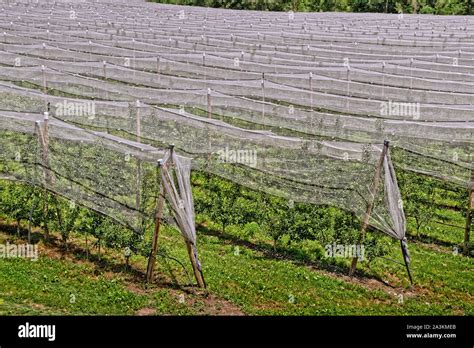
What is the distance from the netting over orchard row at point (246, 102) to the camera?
19.9m

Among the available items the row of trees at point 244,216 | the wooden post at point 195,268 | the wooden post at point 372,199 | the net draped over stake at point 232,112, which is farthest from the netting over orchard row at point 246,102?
the wooden post at point 195,268

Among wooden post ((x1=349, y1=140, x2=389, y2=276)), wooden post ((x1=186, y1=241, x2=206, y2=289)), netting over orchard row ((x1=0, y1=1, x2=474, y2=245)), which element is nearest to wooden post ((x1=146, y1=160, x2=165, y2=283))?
netting over orchard row ((x1=0, y1=1, x2=474, y2=245))

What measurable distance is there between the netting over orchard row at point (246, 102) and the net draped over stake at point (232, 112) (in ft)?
0.20

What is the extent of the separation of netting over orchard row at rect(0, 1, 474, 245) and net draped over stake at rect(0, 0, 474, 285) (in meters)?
0.06

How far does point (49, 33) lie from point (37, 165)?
83.3 feet

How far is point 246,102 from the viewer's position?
90.5ft

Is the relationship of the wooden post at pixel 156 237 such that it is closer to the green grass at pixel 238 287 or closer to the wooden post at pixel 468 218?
the green grass at pixel 238 287

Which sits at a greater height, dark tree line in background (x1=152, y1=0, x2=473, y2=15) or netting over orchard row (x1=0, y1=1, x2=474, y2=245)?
dark tree line in background (x1=152, y1=0, x2=473, y2=15)

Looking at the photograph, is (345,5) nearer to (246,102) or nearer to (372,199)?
(246,102)

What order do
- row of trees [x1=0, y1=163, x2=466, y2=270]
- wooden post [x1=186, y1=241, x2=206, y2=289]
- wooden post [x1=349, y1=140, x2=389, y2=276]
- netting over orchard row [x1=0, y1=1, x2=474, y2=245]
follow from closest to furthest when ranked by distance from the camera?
wooden post [x1=186, y1=241, x2=206, y2=289]
wooden post [x1=349, y1=140, x2=389, y2=276]
row of trees [x1=0, y1=163, x2=466, y2=270]
netting over orchard row [x1=0, y1=1, x2=474, y2=245]

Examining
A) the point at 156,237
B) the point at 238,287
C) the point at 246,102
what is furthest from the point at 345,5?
the point at 156,237

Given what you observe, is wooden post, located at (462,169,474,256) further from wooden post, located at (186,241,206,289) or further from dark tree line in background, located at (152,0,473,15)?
dark tree line in background, located at (152,0,473,15)

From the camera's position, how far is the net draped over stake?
62.7 ft
